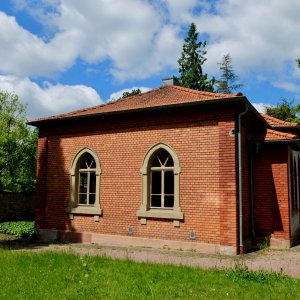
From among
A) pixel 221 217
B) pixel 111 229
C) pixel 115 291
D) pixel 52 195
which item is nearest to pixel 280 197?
pixel 221 217

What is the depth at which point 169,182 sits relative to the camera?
11.6 meters

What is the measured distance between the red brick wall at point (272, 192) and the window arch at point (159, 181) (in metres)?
2.69

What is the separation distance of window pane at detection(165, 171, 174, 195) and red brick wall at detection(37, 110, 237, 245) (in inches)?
21.5

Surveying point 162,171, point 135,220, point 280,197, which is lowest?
point 135,220

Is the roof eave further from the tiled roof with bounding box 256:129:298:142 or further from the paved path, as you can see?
the paved path

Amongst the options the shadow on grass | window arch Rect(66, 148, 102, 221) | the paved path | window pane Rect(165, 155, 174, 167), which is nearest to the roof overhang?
→ window pane Rect(165, 155, 174, 167)

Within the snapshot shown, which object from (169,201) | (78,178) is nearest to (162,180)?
(169,201)

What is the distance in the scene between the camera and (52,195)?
13539 millimetres


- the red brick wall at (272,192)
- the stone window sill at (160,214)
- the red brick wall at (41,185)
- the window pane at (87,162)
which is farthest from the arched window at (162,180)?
the red brick wall at (41,185)

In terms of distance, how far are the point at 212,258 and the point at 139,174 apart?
3614 millimetres

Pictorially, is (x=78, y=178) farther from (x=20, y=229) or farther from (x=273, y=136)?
(x=273, y=136)

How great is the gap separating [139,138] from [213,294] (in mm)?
6717

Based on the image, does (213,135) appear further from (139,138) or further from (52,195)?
(52,195)

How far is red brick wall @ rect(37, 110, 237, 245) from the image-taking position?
A: 10.4m
